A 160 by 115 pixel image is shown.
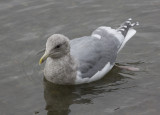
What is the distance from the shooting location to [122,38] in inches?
354

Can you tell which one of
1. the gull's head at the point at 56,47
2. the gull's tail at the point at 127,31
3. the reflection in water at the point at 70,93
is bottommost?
the reflection in water at the point at 70,93

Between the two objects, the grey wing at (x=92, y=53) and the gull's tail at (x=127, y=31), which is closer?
the grey wing at (x=92, y=53)

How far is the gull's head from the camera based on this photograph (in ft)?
25.0

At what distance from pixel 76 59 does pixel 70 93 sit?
0.70 metres

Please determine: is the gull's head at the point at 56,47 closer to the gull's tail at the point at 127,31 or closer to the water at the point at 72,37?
the water at the point at 72,37

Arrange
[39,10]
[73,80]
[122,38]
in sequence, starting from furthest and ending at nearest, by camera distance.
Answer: [39,10], [122,38], [73,80]

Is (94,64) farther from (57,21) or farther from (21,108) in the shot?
(57,21)

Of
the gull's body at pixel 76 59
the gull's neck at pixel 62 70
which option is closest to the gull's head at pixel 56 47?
the gull's body at pixel 76 59

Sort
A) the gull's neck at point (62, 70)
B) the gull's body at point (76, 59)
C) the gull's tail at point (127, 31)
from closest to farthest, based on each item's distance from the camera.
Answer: the gull's body at point (76, 59)
the gull's neck at point (62, 70)
the gull's tail at point (127, 31)

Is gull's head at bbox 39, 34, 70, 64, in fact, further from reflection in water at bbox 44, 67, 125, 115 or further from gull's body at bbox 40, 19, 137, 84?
reflection in water at bbox 44, 67, 125, 115

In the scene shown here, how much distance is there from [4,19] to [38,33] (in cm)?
111

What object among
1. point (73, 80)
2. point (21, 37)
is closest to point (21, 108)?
point (73, 80)

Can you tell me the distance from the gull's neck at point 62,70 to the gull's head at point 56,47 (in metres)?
0.13

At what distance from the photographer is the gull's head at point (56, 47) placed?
761 centimetres
